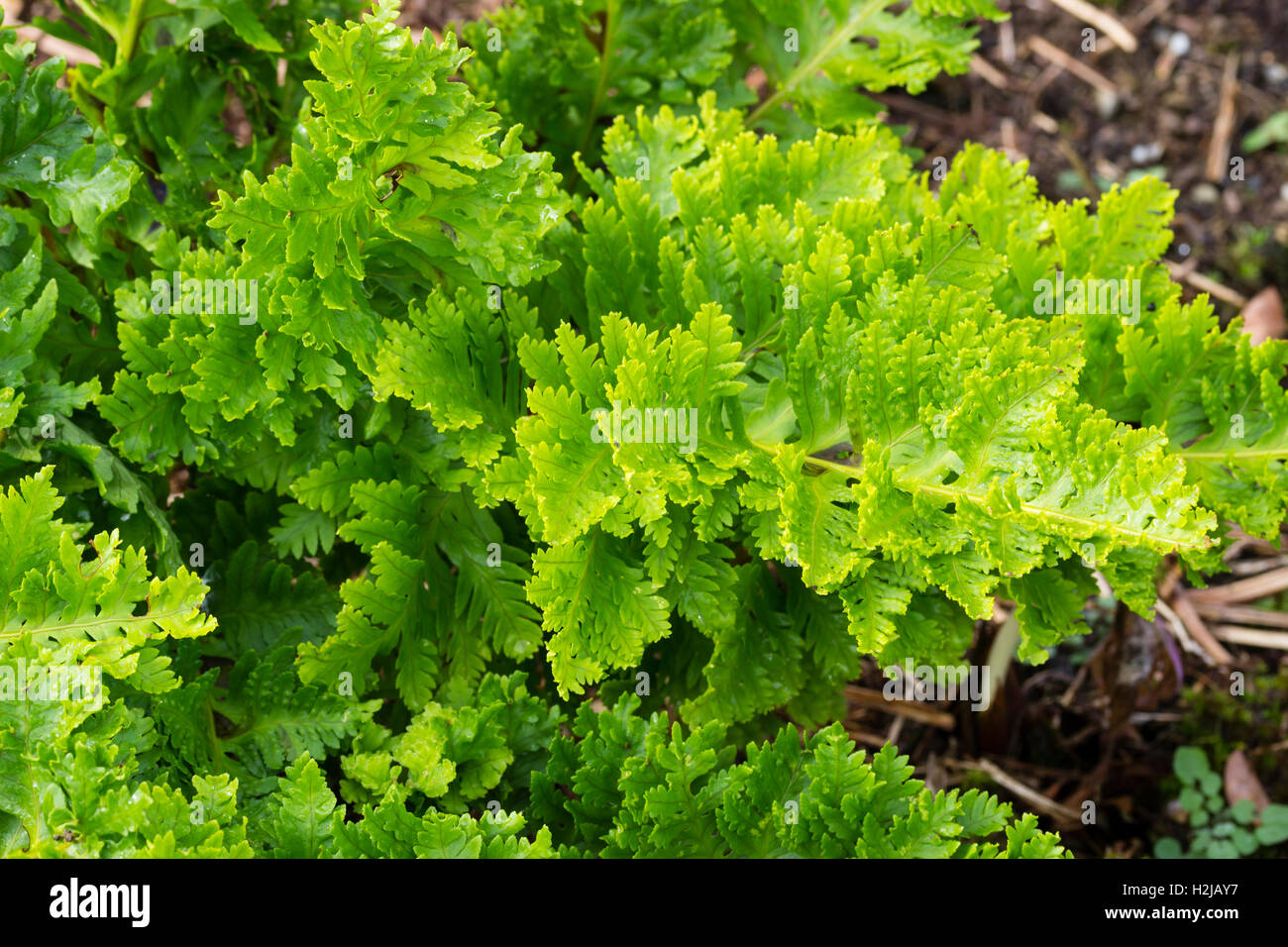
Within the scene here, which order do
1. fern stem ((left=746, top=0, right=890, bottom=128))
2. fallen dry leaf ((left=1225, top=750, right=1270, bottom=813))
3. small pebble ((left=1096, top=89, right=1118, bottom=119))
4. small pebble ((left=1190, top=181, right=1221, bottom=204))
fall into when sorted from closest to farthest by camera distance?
fern stem ((left=746, top=0, right=890, bottom=128)) < fallen dry leaf ((left=1225, top=750, right=1270, bottom=813)) < small pebble ((left=1190, top=181, right=1221, bottom=204)) < small pebble ((left=1096, top=89, right=1118, bottom=119))

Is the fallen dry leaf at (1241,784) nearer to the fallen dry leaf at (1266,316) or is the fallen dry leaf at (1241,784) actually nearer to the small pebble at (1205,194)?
the fallen dry leaf at (1266,316)

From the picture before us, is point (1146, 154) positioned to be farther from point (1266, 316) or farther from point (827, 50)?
point (827, 50)

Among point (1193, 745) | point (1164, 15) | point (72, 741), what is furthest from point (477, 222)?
point (1164, 15)

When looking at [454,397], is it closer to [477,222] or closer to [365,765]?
[477,222]

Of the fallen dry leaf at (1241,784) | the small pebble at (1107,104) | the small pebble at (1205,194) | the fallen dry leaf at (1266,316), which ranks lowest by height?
the fallen dry leaf at (1241,784)

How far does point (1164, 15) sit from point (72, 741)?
5402 mm

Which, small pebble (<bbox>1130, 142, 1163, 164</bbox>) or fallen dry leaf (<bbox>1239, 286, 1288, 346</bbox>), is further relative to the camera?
small pebble (<bbox>1130, 142, 1163, 164</bbox>)

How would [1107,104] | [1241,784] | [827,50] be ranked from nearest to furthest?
1. [827,50]
2. [1241,784]
3. [1107,104]

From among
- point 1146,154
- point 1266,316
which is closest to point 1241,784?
point 1266,316

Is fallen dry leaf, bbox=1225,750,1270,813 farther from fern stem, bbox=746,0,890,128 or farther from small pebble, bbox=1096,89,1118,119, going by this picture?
small pebble, bbox=1096,89,1118,119

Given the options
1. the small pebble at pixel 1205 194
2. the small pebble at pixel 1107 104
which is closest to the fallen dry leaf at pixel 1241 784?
the small pebble at pixel 1205 194

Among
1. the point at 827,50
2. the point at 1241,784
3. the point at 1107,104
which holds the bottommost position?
the point at 1241,784

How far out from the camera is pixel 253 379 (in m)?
2.54

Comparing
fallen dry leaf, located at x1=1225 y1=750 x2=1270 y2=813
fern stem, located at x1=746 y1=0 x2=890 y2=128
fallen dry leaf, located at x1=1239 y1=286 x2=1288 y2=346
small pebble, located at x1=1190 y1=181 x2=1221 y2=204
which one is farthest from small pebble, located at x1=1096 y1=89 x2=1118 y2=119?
fallen dry leaf, located at x1=1225 y1=750 x2=1270 y2=813
